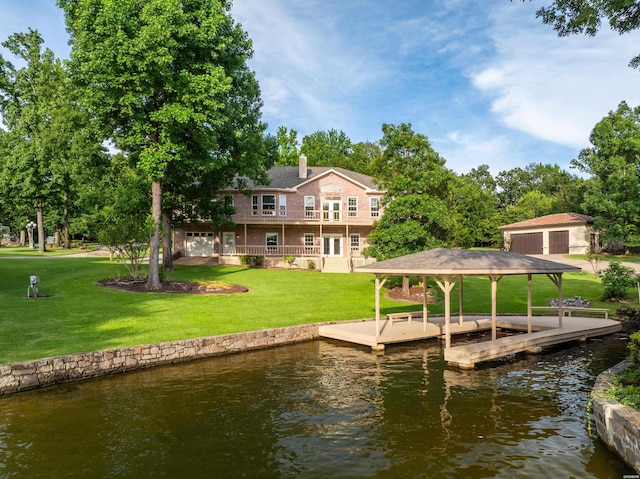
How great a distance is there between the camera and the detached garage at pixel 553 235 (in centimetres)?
4150

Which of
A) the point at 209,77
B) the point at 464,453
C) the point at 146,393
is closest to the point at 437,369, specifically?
the point at 464,453

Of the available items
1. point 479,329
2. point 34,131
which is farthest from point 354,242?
point 34,131

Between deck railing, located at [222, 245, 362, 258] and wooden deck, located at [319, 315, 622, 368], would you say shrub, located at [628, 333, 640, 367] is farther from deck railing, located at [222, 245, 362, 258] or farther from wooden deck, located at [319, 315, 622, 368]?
deck railing, located at [222, 245, 362, 258]

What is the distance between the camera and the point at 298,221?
3825 centimetres

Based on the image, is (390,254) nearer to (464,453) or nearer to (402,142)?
(402,142)

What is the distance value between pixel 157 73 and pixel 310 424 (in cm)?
1856

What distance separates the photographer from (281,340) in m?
16.2

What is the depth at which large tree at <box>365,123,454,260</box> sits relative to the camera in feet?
80.6

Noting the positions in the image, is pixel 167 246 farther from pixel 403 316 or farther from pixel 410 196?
pixel 403 316

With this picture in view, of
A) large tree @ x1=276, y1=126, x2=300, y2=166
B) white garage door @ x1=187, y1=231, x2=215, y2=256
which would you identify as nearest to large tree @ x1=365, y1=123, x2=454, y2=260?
white garage door @ x1=187, y1=231, x2=215, y2=256

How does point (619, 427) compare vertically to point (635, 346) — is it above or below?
below

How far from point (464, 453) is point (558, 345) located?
11600 mm

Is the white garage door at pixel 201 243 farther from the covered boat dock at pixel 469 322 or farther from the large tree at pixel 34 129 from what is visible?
the covered boat dock at pixel 469 322

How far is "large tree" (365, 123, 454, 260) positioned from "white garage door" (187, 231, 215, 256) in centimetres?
1933
